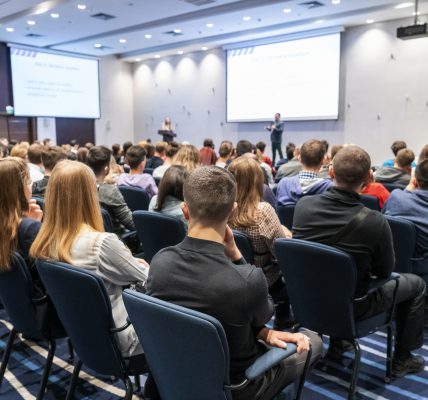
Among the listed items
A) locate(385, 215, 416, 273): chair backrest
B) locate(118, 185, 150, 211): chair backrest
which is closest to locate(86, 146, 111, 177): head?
locate(118, 185, 150, 211): chair backrest

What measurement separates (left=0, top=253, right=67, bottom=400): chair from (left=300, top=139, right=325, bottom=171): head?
243 centimetres

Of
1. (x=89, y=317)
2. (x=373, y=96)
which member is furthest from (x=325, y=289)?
(x=373, y=96)

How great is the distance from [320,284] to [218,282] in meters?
0.92

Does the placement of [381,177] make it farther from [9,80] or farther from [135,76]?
[135,76]

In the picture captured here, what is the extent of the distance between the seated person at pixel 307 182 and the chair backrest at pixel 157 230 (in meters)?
1.25

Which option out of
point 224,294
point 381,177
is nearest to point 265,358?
point 224,294

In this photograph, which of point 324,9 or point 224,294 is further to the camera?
point 324,9

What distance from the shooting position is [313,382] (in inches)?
94.9

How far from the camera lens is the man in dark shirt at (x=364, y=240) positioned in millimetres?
2096

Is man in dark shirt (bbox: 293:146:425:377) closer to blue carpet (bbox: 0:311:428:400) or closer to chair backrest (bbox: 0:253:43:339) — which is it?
blue carpet (bbox: 0:311:428:400)

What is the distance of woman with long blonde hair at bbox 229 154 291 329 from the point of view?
2594 mm

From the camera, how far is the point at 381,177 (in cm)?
472

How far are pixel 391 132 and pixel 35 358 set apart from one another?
10.7m

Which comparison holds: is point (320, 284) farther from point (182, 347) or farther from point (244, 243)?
point (182, 347)
